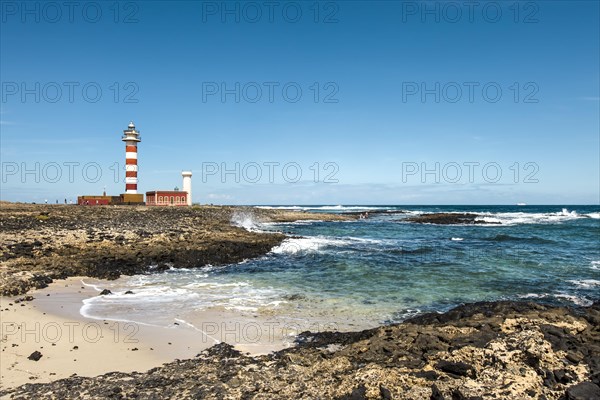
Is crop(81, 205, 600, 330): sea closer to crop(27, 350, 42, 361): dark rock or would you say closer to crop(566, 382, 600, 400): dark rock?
crop(27, 350, 42, 361): dark rock

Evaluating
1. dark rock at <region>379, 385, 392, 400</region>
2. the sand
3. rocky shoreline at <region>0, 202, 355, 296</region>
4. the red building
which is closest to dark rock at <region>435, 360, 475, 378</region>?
dark rock at <region>379, 385, 392, 400</region>

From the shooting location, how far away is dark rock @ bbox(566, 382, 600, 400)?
500 centimetres

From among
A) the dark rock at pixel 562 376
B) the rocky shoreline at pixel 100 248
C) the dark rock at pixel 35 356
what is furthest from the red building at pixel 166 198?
the dark rock at pixel 562 376

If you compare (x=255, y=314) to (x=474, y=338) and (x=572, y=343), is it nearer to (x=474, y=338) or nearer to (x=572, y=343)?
(x=474, y=338)

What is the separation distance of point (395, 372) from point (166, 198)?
52.6 metres

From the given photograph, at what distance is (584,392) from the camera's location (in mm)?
5102

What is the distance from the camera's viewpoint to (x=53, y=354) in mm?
7117

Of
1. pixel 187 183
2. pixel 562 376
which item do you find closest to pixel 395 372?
pixel 562 376

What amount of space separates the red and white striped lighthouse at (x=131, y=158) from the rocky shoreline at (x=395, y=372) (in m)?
49.9

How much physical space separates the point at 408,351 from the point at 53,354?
6108mm

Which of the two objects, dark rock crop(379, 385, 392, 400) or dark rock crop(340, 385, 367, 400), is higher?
dark rock crop(379, 385, 392, 400)

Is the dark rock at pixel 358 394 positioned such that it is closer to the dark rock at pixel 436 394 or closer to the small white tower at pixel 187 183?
the dark rock at pixel 436 394

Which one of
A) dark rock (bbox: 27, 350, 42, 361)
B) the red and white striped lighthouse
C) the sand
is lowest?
the sand

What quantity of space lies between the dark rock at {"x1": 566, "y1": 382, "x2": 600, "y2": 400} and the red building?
53.3 m
